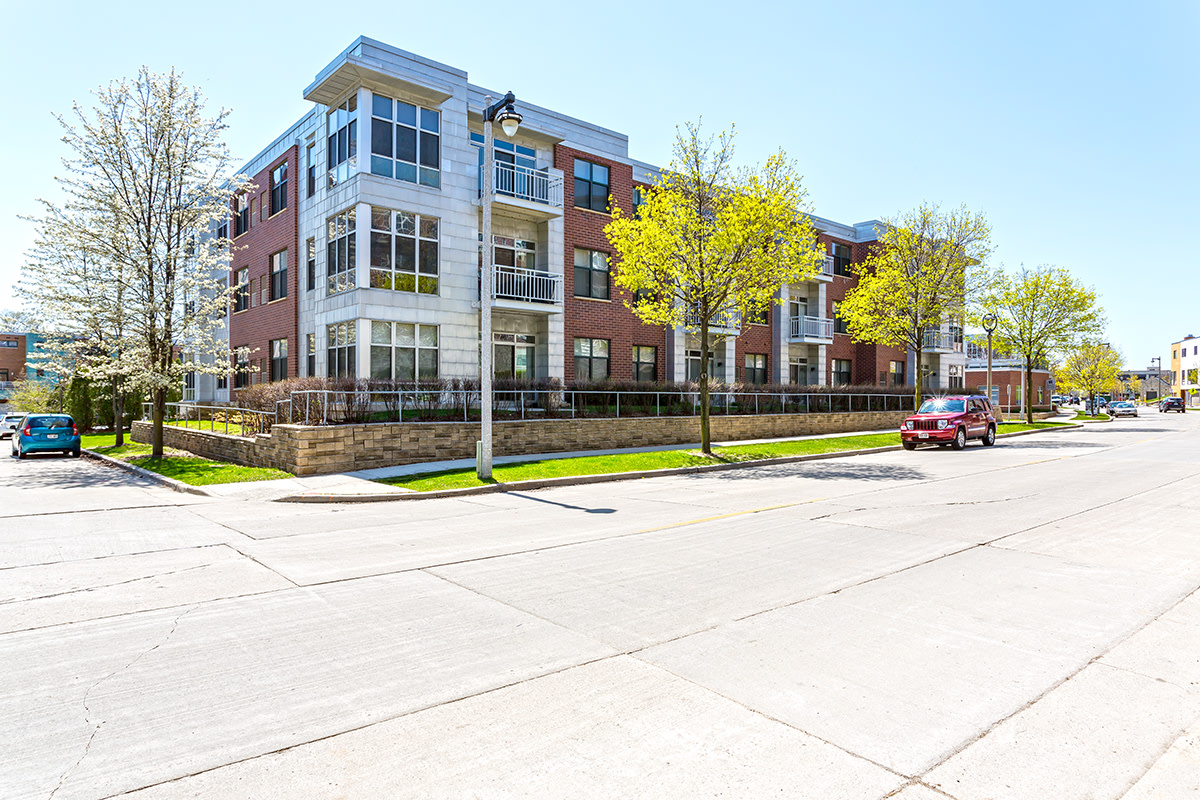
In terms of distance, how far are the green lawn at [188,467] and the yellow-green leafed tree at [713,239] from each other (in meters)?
11.2

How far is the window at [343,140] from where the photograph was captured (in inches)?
838

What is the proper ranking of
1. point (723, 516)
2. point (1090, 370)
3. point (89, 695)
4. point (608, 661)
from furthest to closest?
point (1090, 370)
point (723, 516)
point (608, 661)
point (89, 695)

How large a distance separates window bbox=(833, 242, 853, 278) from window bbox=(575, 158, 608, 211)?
709 inches

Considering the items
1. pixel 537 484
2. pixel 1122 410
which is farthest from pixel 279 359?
pixel 1122 410


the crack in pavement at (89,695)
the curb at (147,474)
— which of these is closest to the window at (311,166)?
the curb at (147,474)

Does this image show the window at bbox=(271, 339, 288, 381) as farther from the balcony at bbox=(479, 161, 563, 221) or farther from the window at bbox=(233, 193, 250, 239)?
the balcony at bbox=(479, 161, 563, 221)

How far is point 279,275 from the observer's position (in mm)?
26797

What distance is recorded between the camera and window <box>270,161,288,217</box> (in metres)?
26.6

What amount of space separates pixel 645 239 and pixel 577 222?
7.79 metres

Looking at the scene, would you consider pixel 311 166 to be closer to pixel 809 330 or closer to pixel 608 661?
pixel 608 661

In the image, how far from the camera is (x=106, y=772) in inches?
126

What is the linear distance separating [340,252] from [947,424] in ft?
70.6

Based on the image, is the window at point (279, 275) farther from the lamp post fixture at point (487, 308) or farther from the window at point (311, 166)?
the lamp post fixture at point (487, 308)

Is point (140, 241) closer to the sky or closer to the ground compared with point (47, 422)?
closer to the sky
